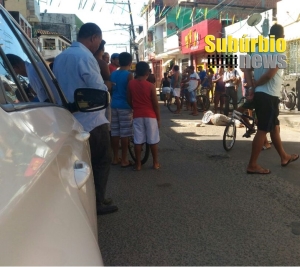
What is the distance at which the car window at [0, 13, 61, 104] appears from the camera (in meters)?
2.02

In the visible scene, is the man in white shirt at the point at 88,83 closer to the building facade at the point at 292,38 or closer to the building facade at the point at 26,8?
the building facade at the point at 292,38

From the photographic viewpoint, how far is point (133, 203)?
4.59m

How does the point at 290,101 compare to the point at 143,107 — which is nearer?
the point at 143,107

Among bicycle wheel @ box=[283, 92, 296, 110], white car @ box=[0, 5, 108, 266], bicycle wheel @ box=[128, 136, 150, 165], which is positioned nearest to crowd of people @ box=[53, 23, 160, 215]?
bicycle wheel @ box=[128, 136, 150, 165]

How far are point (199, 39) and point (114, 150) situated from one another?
16.8 metres

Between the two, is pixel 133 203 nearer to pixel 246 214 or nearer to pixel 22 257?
pixel 246 214

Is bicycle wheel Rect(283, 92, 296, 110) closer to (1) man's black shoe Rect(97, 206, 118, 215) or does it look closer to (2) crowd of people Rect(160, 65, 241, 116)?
(2) crowd of people Rect(160, 65, 241, 116)

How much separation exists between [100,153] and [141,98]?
2074mm

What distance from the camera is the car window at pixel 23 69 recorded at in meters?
2.02

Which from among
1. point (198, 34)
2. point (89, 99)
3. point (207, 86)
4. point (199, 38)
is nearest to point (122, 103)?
point (89, 99)

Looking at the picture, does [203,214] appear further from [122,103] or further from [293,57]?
[293,57]

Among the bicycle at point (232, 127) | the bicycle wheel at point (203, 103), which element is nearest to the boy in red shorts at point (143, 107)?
the bicycle at point (232, 127)

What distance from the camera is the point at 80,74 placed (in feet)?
12.0

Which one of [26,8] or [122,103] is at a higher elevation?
[26,8]
